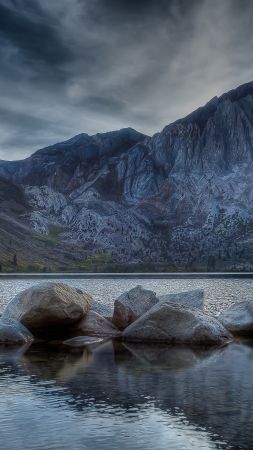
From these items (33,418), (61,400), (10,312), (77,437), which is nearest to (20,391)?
(61,400)

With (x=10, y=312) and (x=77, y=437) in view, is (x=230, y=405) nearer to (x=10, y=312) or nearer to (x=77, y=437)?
(x=77, y=437)

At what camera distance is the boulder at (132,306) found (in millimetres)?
46250

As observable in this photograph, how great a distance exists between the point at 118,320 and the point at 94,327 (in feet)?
7.19

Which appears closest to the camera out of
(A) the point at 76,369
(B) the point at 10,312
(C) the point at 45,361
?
(A) the point at 76,369

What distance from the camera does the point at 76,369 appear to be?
97.8 ft

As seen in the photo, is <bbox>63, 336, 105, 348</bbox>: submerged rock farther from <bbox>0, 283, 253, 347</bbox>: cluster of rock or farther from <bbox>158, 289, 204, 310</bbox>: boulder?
<bbox>158, 289, 204, 310</bbox>: boulder

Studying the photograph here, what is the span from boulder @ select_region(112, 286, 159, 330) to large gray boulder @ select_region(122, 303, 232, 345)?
3751mm

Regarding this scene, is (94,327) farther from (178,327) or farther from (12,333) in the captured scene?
(178,327)

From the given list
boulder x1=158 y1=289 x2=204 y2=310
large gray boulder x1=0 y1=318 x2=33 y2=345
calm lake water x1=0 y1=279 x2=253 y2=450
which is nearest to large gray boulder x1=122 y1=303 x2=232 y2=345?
calm lake water x1=0 y1=279 x2=253 y2=450

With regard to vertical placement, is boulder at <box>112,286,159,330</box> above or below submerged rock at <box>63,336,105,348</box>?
above

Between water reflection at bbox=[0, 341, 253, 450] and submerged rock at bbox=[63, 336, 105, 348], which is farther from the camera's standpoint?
submerged rock at bbox=[63, 336, 105, 348]

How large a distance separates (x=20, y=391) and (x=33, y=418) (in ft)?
14.8

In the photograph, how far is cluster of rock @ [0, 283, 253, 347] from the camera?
40.5 m

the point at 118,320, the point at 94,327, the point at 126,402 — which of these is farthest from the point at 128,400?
the point at 118,320
